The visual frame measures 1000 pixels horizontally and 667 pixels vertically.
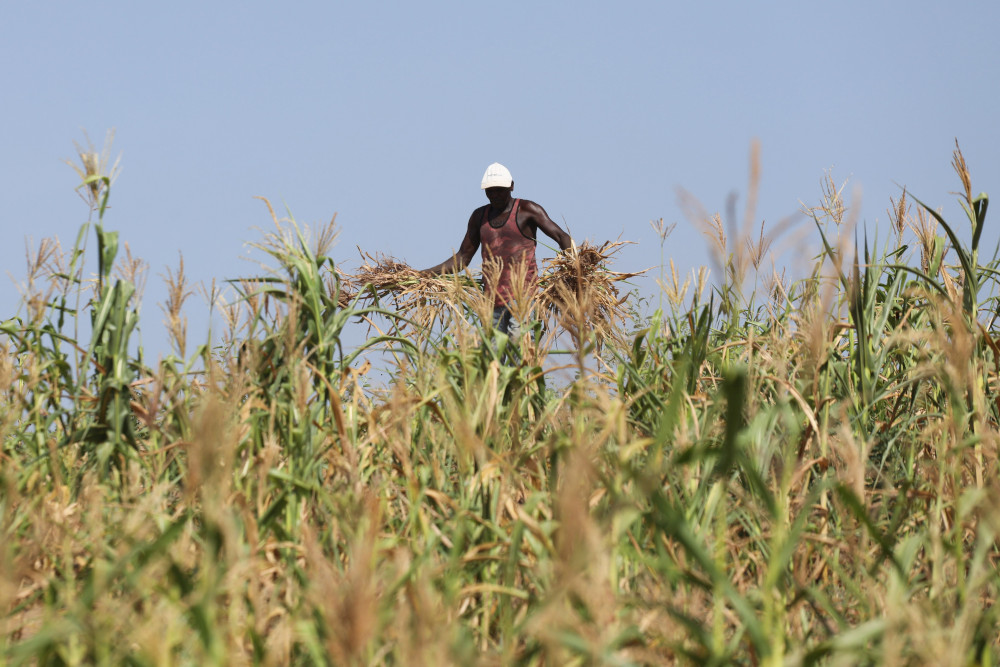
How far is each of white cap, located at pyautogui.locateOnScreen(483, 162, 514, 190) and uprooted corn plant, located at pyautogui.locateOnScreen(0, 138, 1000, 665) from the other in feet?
12.3

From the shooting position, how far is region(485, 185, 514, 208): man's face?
7289 mm

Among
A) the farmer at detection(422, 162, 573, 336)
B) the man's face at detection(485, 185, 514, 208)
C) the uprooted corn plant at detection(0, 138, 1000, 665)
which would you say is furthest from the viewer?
the man's face at detection(485, 185, 514, 208)

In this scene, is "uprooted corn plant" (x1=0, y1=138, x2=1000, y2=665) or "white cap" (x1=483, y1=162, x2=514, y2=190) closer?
"uprooted corn plant" (x1=0, y1=138, x2=1000, y2=665)

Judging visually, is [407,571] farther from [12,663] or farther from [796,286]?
[796,286]

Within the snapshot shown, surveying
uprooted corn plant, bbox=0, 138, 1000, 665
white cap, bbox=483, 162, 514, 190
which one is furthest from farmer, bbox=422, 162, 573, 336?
uprooted corn plant, bbox=0, 138, 1000, 665

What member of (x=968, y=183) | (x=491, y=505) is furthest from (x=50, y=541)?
(x=968, y=183)

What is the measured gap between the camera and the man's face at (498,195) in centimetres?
729

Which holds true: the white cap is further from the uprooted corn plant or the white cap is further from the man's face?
the uprooted corn plant


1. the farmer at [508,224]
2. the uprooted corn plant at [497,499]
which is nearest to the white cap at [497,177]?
the farmer at [508,224]

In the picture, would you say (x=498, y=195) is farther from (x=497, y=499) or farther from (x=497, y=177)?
(x=497, y=499)

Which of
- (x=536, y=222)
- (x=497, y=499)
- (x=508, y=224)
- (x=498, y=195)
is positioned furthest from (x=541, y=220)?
(x=497, y=499)

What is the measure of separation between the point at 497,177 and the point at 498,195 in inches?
5.2

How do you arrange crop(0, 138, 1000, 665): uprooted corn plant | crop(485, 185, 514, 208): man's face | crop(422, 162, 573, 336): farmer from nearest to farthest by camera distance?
crop(0, 138, 1000, 665): uprooted corn plant
crop(422, 162, 573, 336): farmer
crop(485, 185, 514, 208): man's face

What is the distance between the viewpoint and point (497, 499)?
7.30 feet
